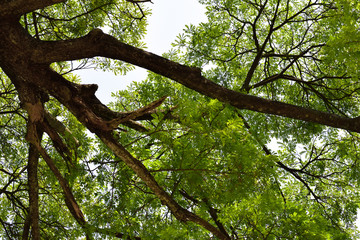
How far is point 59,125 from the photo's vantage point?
14.9ft

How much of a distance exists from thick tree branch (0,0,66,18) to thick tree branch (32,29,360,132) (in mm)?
342

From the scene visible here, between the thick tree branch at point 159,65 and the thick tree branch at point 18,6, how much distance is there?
1.12 feet

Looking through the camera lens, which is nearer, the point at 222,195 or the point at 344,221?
the point at 222,195

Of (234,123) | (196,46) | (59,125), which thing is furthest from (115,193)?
(196,46)

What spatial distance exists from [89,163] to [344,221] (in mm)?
4452

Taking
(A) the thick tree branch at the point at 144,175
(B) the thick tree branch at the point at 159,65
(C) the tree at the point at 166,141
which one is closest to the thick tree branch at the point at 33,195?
(C) the tree at the point at 166,141

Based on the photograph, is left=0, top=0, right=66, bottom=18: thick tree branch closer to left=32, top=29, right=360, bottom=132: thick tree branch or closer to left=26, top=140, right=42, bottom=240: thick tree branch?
left=32, top=29, right=360, bottom=132: thick tree branch

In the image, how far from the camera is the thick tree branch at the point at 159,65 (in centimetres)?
323

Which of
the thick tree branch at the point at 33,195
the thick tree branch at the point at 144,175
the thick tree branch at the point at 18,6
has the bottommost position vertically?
the thick tree branch at the point at 144,175

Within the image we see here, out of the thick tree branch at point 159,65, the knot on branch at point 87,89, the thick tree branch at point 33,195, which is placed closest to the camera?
the thick tree branch at point 159,65

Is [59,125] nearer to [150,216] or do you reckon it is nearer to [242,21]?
[150,216]

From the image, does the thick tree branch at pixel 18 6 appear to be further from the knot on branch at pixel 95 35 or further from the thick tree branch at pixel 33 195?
the thick tree branch at pixel 33 195

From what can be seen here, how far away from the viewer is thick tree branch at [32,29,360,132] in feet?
10.6

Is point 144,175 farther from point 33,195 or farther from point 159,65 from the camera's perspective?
point 33,195
